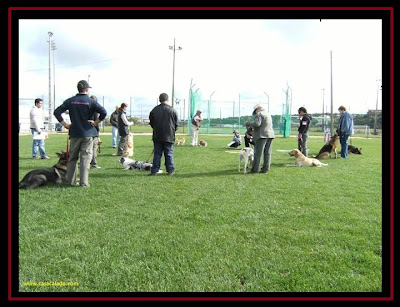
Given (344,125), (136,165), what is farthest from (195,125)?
(136,165)

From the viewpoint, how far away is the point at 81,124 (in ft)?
18.9

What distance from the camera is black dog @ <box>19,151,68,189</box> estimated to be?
547cm

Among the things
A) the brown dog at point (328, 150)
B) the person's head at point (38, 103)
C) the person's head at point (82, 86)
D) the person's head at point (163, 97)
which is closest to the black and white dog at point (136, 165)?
the person's head at point (163, 97)

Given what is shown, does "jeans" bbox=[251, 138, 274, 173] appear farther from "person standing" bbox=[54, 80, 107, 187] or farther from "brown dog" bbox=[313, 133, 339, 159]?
"brown dog" bbox=[313, 133, 339, 159]

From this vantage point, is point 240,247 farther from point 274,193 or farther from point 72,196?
point 72,196

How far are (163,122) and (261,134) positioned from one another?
244 cm

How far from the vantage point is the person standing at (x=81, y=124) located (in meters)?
5.73

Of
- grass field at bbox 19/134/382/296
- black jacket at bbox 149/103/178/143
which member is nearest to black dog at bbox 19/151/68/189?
grass field at bbox 19/134/382/296

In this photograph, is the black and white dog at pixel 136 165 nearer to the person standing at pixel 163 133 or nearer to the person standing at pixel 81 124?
the person standing at pixel 163 133

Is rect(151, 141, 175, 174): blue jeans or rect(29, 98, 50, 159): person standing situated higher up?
rect(29, 98, 50, 159): person standing

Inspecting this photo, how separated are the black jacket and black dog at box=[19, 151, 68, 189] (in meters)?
2.23

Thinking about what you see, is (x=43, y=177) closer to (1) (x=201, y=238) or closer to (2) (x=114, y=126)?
(1) (x=201, y=238)
